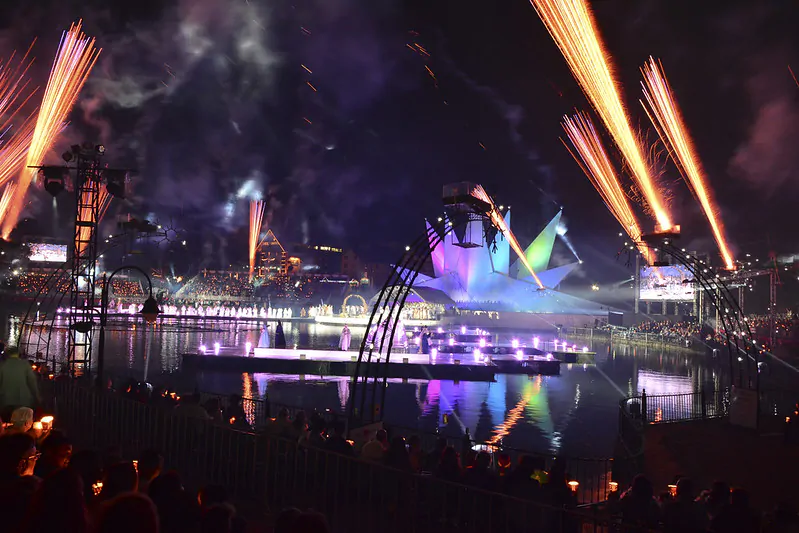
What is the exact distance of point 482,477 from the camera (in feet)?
22.1

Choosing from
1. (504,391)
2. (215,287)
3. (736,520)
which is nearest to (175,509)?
(736,520)

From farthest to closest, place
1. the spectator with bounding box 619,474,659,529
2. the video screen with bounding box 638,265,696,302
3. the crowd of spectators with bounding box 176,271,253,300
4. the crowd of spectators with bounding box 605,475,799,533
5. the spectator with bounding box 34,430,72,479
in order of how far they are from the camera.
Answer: the crowd of spectators with bounding box 176,271,253,300 → the video screen with bounding box 638,265,696,302 → the spectator with bounding box 619,474,659,529 → the spectator with bounding box 34,430,72,479 → the crowd of spectators with bounding box 605,475,799,533

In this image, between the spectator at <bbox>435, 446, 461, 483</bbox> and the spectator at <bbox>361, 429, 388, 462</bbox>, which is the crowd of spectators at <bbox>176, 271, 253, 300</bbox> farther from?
the spectator at <bbox>435, 446, 461, 483</bbox>

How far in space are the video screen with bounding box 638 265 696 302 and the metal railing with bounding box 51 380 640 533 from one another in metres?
52.7

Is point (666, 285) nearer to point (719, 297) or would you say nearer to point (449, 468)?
point (719, 297)

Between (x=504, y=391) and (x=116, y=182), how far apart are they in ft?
52.3

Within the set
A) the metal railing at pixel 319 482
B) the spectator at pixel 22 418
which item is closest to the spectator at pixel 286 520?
the metal railing at pixel 319 482

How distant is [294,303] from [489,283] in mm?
39960

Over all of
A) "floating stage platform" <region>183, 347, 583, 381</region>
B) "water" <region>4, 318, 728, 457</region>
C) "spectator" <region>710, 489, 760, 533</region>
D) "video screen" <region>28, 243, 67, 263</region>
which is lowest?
"water" <region>4, 318, 728, 457</region>

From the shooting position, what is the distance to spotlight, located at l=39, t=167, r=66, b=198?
47.9ft

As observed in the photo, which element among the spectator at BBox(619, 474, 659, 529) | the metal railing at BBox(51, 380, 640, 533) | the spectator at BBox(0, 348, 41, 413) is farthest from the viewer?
the spectator at BBox(0, 348, 41, 413)

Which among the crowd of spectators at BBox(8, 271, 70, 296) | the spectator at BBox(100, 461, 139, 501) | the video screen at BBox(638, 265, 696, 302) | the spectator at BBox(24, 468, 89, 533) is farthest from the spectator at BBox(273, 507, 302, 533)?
the crowd of spectators at BBox(8, 271, 70, 296)

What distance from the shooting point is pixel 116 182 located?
1579 cm

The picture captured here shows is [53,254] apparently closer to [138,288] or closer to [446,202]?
[138,288]
